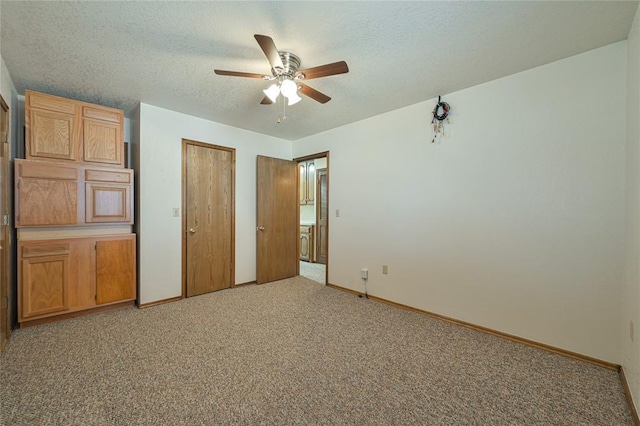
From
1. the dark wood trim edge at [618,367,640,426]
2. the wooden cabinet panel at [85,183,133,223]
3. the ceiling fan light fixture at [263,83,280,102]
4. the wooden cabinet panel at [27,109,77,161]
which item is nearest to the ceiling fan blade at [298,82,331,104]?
the ceiling fan light fixture at [263,83,280,102]

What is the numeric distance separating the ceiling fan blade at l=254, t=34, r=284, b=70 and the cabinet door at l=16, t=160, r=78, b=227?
2.42 metres

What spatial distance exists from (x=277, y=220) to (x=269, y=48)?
294 centimetres

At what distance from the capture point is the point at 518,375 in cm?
187

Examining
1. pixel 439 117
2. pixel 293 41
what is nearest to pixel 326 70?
pixel 293 41

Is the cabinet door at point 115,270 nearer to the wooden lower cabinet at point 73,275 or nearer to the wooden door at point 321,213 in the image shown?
the wooden lower cabinet at point 73,275

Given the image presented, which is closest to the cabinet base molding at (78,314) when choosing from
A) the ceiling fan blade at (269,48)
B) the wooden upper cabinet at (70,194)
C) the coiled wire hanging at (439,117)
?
the wooden upper cabinet at (70,194)

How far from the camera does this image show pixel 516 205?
2342 millimetres

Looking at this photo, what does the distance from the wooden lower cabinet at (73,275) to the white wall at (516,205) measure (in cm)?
297

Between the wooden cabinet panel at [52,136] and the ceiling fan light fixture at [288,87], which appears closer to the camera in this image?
the ceiling fan light fixture at [288,87]

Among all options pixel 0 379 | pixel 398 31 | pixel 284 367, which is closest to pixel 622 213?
pixel 398 31

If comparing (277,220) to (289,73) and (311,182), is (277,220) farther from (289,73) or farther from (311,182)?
(289,73)

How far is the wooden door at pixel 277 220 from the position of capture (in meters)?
4.11

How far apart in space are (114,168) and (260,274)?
7.56 ft

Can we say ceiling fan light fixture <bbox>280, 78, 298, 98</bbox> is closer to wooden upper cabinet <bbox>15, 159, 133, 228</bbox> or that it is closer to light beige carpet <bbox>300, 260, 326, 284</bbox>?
wooden upper cabinet <bbox>15, 159, 133, 228</bbox>
